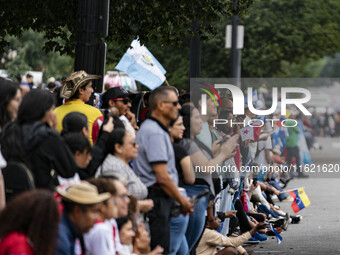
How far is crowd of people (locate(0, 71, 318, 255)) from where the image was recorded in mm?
6254

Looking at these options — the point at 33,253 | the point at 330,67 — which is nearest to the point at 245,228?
the point at 33,253

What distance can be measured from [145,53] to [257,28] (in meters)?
20.6

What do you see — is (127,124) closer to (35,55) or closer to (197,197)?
(197,197)

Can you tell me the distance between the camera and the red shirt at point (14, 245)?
532 centimetres

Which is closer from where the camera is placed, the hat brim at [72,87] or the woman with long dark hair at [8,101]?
the woman with long dark hair at [8,101]

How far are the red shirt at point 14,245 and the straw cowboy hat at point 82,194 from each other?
0.89 m

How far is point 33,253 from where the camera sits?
5.39 metres

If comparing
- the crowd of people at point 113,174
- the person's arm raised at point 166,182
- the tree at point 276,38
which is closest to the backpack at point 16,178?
the crowd of people at point 113,174

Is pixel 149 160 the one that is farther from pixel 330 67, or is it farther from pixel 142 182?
pixel 330 67

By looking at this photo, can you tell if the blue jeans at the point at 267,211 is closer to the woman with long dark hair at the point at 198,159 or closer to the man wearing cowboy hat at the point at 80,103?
the woman with long dark hair at the point at 198,159

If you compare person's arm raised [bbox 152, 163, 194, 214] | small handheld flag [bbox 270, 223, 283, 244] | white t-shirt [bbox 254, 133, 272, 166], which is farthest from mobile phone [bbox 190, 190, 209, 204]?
white t-shirt [bbox 254, 133, 272, 166]

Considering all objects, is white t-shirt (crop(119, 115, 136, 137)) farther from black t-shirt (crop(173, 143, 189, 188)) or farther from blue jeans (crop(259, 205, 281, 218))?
blue jeans (crop(259, 205, 281, 218))

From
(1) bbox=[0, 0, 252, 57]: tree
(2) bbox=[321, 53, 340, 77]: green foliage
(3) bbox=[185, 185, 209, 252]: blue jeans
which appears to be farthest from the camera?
(2) bbox=[321, 53, 340, 77]: green foliage

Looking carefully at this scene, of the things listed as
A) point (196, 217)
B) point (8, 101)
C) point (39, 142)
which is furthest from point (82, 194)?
point (196, 217)
